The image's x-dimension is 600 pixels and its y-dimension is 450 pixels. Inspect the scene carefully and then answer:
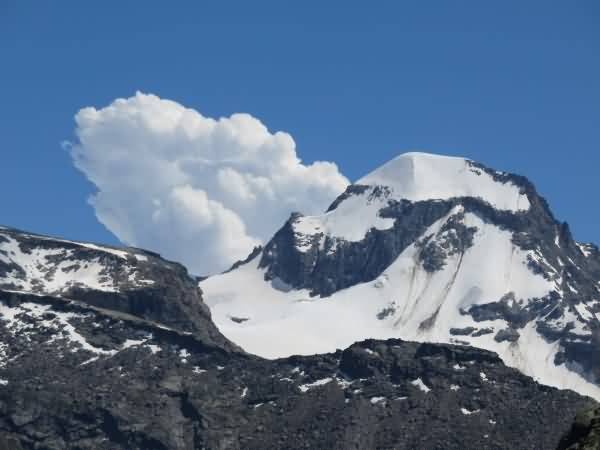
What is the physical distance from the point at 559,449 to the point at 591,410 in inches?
290

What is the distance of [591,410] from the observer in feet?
467

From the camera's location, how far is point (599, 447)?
5034 inches

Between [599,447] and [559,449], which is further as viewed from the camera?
[559,449]

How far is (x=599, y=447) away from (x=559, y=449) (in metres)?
9.19

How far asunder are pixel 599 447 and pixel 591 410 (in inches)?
574

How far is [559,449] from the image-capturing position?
136750 millimetres

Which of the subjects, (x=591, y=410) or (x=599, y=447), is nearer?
(x=599, y=447)
